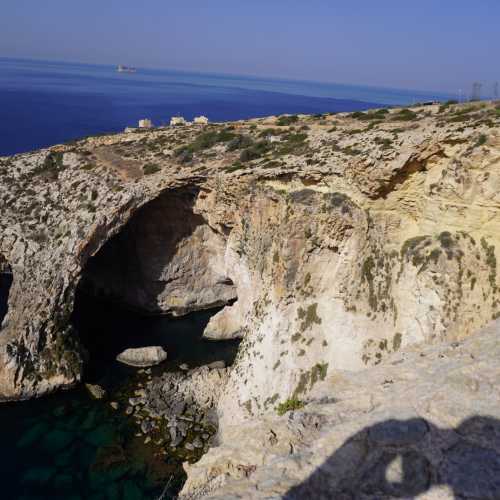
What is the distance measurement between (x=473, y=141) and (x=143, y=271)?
27.9m

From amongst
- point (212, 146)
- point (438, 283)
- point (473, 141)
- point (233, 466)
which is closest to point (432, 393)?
point (233, 466)

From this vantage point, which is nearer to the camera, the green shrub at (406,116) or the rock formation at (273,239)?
the rock formation at (273,239)

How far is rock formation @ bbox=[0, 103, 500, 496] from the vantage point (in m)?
17.1

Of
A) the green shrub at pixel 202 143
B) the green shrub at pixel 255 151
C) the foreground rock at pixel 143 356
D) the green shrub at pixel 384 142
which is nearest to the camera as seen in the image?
the green shrub at pixel 384 142

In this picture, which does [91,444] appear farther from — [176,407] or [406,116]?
[406,116]

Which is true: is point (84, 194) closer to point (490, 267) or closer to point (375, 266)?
point (375, 266)

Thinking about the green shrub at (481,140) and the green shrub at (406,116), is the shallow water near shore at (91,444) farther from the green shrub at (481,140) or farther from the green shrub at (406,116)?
the green shrub at (406,116)

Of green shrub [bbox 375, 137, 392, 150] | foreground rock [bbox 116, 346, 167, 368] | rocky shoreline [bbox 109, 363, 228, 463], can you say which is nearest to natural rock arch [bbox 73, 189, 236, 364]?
foreground rock [bbox 116, 346, 167, 368]

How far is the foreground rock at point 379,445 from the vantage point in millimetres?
7027

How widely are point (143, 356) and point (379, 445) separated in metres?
24.7

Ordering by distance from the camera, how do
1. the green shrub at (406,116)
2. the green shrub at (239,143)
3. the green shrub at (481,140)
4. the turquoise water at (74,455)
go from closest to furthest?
the green shrub at (481,140) < the turquoise water at (74,455) < the green shrub at (406,116) < the green shrub at (239,143)

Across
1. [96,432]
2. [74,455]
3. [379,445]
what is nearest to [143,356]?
[96,432]

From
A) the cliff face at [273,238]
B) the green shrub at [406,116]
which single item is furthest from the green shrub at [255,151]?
the green shrub at [406,116]

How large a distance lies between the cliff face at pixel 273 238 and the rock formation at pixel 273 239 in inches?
3.3
